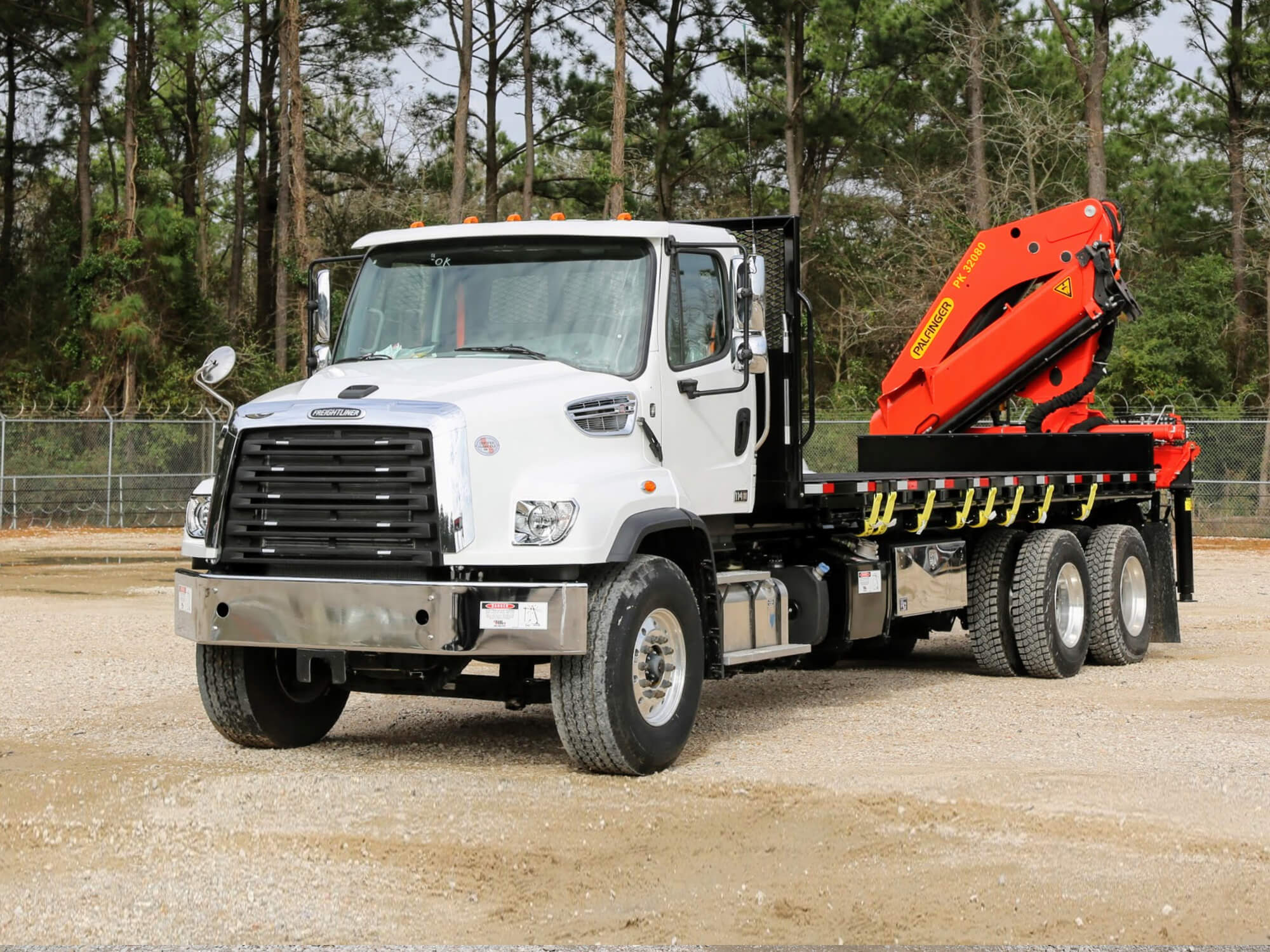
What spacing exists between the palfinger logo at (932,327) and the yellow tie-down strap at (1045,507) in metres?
2.98

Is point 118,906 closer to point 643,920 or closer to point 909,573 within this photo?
point 643,920

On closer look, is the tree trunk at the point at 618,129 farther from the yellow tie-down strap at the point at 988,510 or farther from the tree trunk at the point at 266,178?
the yellow tie-down strap at the point at 988,510

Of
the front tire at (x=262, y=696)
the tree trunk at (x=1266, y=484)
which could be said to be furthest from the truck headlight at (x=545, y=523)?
the tree trunk at (x=1266, y=484)

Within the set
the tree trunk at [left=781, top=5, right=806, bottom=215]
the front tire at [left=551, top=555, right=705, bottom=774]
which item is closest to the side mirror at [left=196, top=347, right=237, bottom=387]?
the front tire at [left=551, top=555, right=705, bottom=774]

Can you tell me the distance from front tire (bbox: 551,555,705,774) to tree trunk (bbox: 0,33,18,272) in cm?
3970

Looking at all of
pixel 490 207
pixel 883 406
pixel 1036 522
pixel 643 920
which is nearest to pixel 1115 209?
pixel 883 406

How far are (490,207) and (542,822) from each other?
42475 mm

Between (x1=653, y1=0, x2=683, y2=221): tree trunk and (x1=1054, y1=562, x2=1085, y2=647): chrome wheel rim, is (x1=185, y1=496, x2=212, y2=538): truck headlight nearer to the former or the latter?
(x1=1054, y1=562, x2=1085, y2=647): chrome wheel rim

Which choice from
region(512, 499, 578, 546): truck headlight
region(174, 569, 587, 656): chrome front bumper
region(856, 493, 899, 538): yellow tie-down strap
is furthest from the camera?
region(856, 493, 899, 538): yellow tie-down strap

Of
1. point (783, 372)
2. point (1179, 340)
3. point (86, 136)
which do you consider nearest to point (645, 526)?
point (783, 372)

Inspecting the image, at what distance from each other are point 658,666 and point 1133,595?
6886mm

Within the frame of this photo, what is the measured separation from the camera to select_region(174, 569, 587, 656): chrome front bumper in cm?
800

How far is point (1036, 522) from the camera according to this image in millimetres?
13273

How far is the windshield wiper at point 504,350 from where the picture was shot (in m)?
9.12
